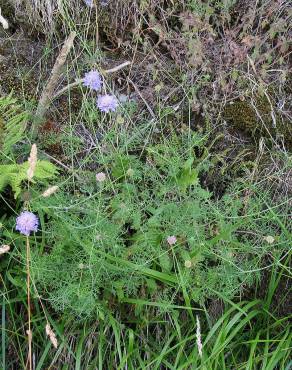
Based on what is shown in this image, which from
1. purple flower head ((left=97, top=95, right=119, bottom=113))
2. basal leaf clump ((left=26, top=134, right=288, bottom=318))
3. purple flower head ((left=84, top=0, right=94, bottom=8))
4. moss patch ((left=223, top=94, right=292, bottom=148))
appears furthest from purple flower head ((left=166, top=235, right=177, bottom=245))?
purple flower head ((left=84, top=0, right=94, bottom=8))

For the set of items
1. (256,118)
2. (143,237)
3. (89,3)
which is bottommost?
(143,237)

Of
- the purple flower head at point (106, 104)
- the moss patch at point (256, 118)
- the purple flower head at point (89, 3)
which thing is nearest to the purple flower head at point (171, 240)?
the purple flower head at point (106, 104)

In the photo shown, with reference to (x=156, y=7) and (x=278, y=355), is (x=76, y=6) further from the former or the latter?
(x=278, y=355)

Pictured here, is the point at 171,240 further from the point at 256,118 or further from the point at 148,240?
the point at 256,118

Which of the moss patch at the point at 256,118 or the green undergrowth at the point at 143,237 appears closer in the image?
the green undergrowth at the point at 143,237

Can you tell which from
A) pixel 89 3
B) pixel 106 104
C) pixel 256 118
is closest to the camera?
pixel 106 104

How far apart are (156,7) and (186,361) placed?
169 cm

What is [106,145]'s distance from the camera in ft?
8.36

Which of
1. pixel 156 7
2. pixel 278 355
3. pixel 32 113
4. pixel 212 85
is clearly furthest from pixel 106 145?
pixel 278 355

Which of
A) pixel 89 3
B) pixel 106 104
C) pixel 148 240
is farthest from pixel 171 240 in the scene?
pixel 89 3

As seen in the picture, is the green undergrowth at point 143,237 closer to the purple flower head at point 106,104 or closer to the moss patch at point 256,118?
the purple flower head at point 106,104

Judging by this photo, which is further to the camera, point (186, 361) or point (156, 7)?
point (156, 7)

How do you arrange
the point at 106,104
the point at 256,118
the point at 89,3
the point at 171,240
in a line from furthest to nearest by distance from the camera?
1. the point at 256,118
2. the point at 89,3
3. the point at 106,104
4. the point at 171,240

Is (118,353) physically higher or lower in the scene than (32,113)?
lower
